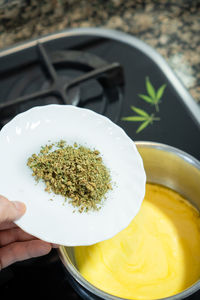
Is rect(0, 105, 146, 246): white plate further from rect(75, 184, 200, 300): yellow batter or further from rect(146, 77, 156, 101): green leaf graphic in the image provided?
rect(146, 77, 156, 101): green leaf graphic

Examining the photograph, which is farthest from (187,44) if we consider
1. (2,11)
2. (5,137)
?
(5,137)

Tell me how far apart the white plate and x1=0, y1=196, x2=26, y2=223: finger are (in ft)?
0.05

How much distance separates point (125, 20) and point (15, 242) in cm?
75

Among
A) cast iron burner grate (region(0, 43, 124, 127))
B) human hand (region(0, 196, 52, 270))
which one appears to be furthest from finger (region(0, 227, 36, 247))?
cast iron burner grate (region(0, 43, 124, 127))

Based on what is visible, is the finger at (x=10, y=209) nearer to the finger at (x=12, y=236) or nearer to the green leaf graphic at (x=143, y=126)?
the finger at (x=12, y=236)

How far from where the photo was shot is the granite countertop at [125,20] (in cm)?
102

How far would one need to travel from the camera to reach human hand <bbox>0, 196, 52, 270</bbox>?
0.57 meters

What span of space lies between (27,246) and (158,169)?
1.12ft

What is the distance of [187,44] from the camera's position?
1037mm

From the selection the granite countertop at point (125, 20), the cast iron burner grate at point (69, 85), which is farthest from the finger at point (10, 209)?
the granite countertop at point (125, 20)

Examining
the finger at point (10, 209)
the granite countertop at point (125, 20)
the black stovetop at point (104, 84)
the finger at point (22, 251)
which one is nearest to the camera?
the finger at point (10, 209)

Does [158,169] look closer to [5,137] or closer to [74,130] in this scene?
[74,130]

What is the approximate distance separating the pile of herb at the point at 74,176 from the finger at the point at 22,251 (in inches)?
5.3

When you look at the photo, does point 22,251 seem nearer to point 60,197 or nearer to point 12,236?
point 12,236
